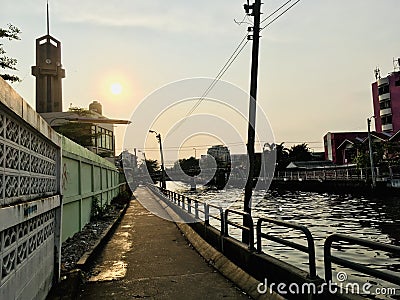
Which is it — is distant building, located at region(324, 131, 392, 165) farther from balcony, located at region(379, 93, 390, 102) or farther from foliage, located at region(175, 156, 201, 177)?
foliage, located at region(175, 156, 201, 177)

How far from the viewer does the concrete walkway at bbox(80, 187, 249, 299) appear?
667 cm

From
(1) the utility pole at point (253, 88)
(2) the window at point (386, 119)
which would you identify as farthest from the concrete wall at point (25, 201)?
(2) the window at point (386, 119)

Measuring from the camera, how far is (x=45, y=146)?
5.72m

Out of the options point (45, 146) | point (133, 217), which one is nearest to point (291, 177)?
point (133, 217)

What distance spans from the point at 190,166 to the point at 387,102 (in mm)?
32762

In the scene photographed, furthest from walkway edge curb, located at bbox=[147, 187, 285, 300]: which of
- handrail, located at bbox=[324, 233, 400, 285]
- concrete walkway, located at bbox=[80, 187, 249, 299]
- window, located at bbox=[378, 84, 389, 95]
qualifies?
window, located at bbox=[378, 84, 389, 95]

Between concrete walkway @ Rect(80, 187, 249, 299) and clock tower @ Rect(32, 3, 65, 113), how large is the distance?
39344mm

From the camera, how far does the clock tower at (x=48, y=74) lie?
A: 47.9m

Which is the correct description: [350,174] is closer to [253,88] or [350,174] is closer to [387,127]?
[387,127]

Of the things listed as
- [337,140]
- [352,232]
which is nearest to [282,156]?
[337,140]

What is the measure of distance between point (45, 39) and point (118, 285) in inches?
1799

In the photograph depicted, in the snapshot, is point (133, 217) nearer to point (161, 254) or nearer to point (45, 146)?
point (161, 254)

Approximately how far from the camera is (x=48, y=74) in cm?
4862

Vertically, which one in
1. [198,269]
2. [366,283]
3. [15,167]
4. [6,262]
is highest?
[15,167]
